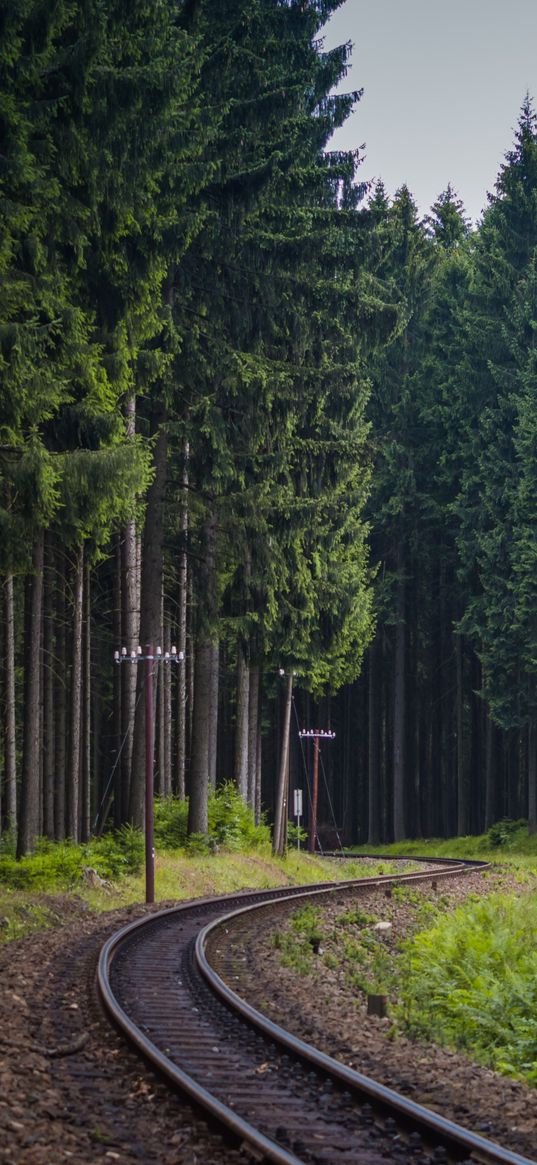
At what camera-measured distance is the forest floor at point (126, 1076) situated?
26.2 ft

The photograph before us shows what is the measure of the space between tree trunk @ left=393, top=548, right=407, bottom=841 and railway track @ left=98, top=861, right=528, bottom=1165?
3674 cm

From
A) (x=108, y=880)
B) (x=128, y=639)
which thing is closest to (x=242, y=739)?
(x=128, y=639)

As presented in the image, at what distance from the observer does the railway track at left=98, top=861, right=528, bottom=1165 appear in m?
8.00

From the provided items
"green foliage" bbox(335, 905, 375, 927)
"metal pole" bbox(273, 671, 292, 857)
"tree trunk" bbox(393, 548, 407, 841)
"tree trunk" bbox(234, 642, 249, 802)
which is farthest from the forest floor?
"tree trunk" bbox(393, 548, 407, 841)

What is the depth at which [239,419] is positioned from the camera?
28.9 meters

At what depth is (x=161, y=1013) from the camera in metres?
12.9

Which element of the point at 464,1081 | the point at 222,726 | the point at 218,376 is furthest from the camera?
the point at 222,726

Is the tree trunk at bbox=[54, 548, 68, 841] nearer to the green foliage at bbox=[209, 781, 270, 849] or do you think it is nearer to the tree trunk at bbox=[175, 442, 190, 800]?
the tree trunk at bbox=[175, 442, 190, 800]

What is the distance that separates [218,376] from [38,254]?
9.96 meters

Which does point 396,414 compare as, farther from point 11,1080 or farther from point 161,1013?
point 11,1080

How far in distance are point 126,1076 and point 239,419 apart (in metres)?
20.3

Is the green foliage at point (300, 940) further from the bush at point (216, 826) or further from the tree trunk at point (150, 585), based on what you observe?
the bush at point (216, 826)

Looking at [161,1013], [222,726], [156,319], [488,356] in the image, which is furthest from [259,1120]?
[222,726]

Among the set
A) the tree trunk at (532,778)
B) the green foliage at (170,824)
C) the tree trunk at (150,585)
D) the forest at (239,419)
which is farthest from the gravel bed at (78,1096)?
→ the tree trunk at (532,778)
